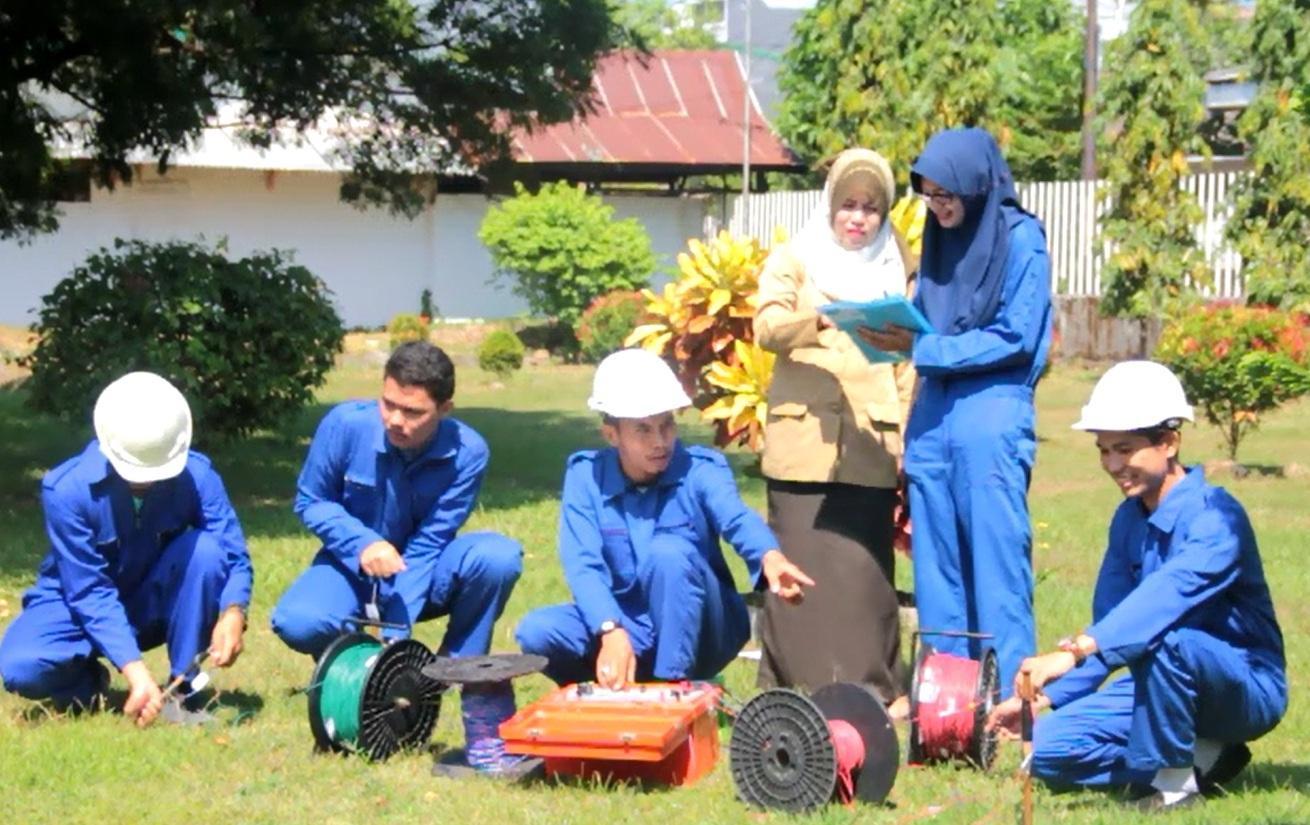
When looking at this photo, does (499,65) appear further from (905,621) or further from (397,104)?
(905,621)

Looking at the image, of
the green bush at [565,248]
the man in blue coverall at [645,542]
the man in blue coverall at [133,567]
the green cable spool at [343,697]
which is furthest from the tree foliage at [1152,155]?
the green cable spool at [343,697]

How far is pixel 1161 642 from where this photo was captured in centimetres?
556

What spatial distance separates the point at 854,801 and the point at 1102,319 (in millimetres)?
20595

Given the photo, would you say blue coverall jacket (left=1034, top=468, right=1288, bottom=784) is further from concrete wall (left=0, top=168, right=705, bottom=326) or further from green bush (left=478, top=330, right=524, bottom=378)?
concrete wall (left=0, top=168, right=705, bottom=326)

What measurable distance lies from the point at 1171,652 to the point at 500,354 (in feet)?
71.0

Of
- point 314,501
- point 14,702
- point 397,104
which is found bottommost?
point 14,702

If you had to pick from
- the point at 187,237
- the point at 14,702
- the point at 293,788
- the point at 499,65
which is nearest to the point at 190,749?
the point at 293,788

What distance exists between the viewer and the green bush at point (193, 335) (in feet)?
45.3

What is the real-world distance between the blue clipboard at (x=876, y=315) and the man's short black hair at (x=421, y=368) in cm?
130

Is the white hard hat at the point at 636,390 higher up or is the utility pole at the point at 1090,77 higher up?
the utility pole at the point at 1090,77

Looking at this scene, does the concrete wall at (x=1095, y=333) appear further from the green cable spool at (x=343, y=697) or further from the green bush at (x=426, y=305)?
the green cable spool at (x=343, y=697)

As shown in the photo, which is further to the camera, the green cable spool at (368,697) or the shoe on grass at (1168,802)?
the green cable spool at (368,697)

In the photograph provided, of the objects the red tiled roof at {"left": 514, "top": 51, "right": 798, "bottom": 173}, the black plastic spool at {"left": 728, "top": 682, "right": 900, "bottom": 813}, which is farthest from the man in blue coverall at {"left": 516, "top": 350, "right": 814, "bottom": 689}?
the red tiled roof at {"left": 514, "top": 51, "right": 798, "bottom": 173}

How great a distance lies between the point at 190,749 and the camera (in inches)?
257
